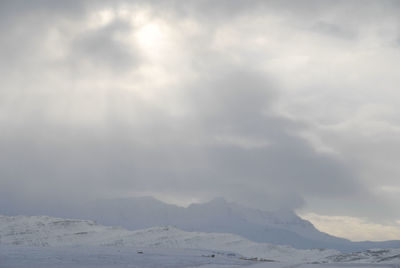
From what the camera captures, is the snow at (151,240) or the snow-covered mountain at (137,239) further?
the snow-covered mountain at (137,239)

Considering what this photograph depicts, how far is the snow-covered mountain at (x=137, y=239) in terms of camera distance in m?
108

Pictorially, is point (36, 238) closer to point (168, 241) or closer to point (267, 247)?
point (168, 241)

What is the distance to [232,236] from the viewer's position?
12300cm

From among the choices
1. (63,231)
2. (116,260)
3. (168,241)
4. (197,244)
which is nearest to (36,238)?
(63,231)

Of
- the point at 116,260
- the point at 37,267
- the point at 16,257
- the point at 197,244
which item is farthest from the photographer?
the point at 197,244

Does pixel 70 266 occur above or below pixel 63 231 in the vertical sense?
below

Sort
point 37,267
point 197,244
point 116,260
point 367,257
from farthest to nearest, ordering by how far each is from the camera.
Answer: point 197,244
point 367,257
point 116,260
point 37,267

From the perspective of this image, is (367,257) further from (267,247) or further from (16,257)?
(16,257)

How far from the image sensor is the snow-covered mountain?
10756 cm

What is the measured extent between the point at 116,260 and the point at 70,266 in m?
8.11

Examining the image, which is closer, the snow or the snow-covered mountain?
the snow

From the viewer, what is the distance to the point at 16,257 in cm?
4272

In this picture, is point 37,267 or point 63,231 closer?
point 37,267

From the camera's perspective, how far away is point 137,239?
11375 cm
